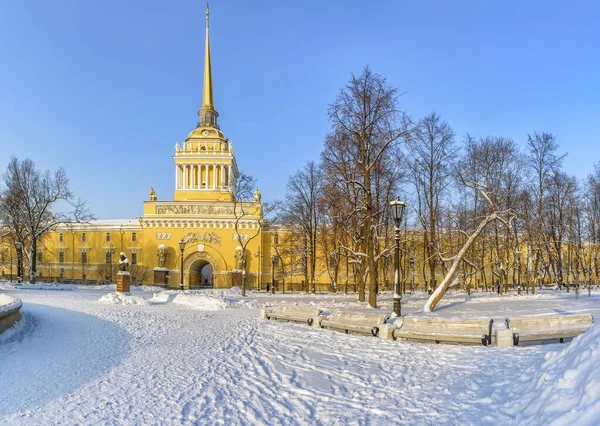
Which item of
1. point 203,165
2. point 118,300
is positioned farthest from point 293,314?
A: point 203,165

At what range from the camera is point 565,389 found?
15.0 feet

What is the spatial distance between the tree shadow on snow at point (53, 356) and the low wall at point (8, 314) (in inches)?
9.5

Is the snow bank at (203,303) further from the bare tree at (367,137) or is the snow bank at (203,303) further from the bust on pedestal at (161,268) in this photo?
the bust on pedestal at (161,268)

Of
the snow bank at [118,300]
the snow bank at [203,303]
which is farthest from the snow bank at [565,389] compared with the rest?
the snow bank at [118,300]

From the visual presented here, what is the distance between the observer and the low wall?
8.89 metres

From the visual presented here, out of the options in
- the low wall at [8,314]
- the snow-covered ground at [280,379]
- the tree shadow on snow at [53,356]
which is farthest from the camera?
the low wall at [8,314]

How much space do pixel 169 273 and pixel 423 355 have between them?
4189cm

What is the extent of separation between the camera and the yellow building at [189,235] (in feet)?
157

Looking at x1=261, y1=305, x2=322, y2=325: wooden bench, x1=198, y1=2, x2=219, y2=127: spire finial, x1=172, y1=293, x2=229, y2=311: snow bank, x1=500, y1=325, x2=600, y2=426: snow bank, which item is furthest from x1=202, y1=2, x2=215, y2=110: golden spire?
x1=500, y1=325, x2=600, y2=426: snow bank

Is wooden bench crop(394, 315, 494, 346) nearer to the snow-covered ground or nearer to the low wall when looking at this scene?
the snow-covered ground

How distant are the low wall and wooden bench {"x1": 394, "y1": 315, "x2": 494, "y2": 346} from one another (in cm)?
824

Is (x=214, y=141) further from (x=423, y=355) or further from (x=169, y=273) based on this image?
(x=423, y=355)

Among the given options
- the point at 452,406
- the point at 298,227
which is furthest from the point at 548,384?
the point at 298,227

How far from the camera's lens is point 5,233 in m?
38.8
